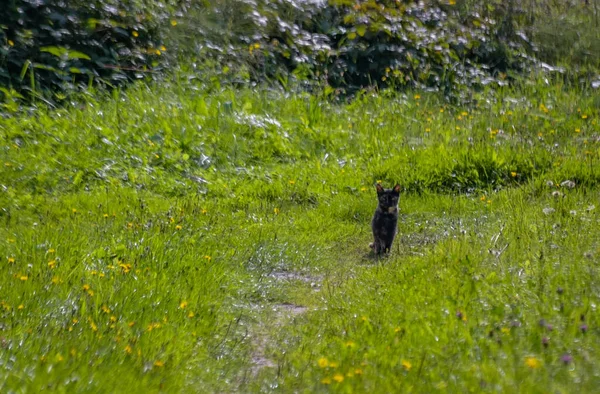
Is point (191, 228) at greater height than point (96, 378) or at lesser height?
lesser

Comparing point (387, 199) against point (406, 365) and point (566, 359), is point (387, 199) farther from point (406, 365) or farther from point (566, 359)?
point (566, 359)

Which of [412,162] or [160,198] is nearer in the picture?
[160,198]

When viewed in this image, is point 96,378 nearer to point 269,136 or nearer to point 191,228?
point 191,228

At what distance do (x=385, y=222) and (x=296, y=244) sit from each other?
32.9 inches

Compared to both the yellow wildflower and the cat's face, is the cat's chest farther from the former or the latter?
the yellow wildflower

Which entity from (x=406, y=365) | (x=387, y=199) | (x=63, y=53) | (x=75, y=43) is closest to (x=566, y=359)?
(x=406, y=365)

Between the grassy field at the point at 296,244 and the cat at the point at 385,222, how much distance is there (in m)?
0.12

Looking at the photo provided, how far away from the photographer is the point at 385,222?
7176 mm

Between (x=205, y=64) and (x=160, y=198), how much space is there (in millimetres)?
3989

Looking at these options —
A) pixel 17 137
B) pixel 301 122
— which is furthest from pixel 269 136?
pixel 17 137

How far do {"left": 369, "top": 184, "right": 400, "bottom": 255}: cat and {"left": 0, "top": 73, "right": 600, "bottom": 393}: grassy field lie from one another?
0.12m

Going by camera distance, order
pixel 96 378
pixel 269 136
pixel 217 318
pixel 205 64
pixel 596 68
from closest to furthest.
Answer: pixel 96 378
pixel 217 318
pixel 269 136
pixel 205 64
pixel 596 68

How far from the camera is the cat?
7164 mm

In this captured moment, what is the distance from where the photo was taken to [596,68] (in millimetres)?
13156
